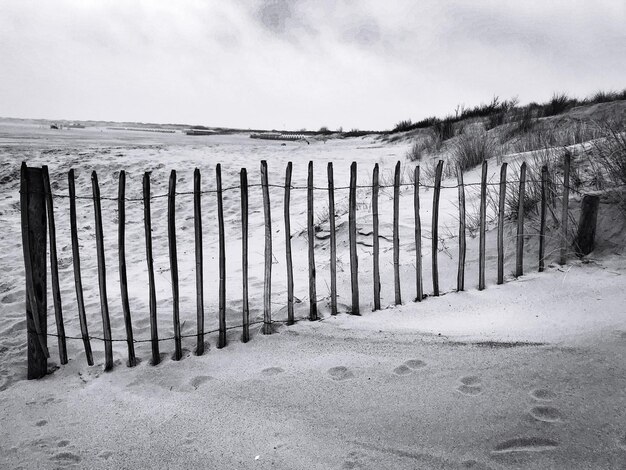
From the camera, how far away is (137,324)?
3725mm

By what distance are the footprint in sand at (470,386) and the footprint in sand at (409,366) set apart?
273mm

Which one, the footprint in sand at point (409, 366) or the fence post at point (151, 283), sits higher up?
Answer: the fence post at point (151, 283)

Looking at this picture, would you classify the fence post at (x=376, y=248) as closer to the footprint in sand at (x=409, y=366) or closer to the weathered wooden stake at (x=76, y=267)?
the footprint in sand at (x=409, y=366)

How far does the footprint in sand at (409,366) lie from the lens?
2598mm

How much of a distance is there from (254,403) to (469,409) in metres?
1.12

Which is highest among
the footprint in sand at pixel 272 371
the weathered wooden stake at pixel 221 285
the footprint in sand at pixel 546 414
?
the weathered wooden stake at pixel 221 285

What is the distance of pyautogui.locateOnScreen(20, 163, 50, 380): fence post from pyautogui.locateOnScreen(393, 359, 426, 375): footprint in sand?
2310mm

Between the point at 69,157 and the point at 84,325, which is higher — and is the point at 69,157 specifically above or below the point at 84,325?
above

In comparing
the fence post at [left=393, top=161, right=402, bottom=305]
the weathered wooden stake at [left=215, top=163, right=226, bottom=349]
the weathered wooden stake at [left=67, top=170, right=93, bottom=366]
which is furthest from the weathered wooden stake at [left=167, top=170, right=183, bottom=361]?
the fence post at [left=393, top=161, right=402, bottom=305]

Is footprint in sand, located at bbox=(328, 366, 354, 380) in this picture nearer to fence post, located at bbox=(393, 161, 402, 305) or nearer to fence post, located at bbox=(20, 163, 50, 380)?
fence post, located at bbox=(393, 161, 402, 305)

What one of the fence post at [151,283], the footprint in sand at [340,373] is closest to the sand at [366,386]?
the footprint in sand at [340,373]

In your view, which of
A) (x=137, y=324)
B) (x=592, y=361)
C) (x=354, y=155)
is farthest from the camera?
(x=354, y=155)

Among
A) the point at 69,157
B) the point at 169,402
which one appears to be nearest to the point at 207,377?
the point at 169,402

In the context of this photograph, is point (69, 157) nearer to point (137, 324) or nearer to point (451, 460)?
point (137, 324)
